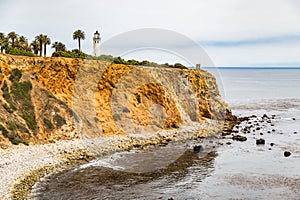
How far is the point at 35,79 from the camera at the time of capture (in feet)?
179

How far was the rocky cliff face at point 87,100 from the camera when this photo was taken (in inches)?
1909

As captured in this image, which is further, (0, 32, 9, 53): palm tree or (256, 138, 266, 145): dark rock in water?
(0, 32, 9, 53): palm tree

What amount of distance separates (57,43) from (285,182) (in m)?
58.0

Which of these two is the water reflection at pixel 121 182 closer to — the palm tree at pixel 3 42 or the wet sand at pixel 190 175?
the wet sand at pixel 190 175

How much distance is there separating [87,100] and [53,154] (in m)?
16.0

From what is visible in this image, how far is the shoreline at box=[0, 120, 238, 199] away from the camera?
3294 cm

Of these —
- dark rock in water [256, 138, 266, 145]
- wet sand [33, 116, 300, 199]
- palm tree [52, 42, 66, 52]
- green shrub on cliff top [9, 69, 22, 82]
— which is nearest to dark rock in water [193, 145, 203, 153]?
wet sand [33, 116, 300, 199]

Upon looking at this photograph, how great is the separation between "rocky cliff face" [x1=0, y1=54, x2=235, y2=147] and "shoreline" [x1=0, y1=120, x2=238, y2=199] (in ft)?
6.76

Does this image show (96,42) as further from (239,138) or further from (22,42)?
(239,138)

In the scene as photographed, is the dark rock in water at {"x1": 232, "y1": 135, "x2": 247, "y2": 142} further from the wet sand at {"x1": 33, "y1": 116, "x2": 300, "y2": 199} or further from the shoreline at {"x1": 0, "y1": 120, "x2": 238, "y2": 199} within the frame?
the shoreline at {"x1": 0, "y1": 120, "x2": 238, "y2": 199}

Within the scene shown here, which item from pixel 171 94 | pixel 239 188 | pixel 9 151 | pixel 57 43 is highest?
pixel 57 43

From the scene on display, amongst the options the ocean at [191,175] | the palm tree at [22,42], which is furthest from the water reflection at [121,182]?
the palm tree at [22,42]

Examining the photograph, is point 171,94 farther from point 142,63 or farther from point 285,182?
point 285,182

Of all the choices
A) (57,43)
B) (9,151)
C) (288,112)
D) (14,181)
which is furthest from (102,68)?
(288,112)
